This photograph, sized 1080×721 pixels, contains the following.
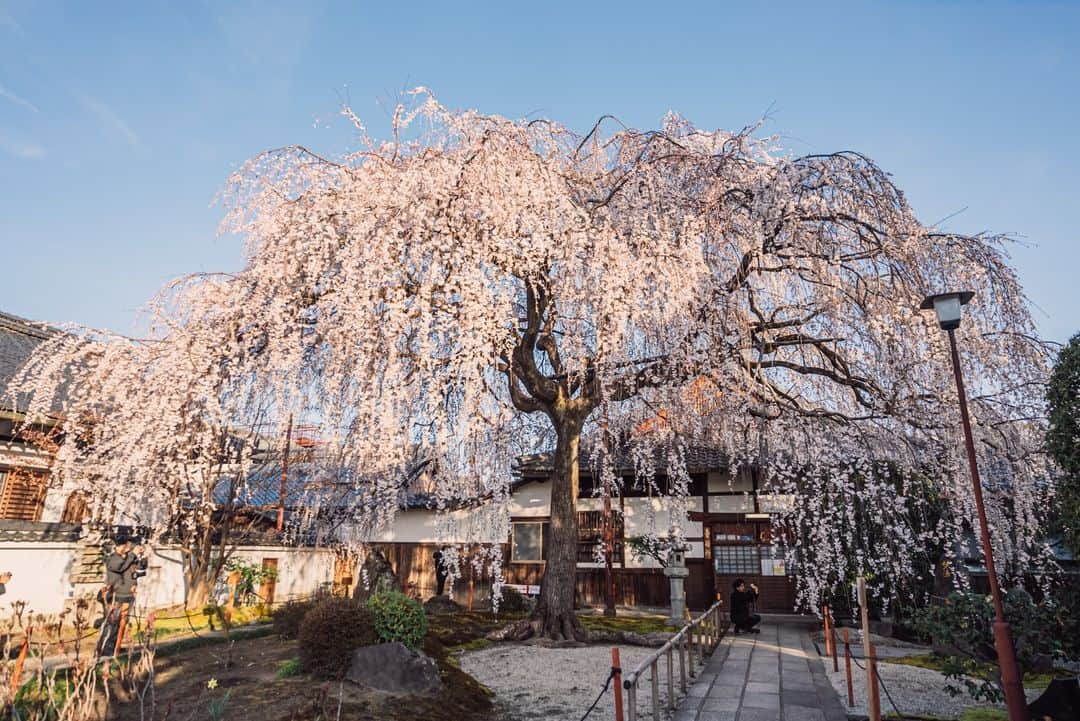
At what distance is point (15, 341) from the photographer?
15555 millimetres

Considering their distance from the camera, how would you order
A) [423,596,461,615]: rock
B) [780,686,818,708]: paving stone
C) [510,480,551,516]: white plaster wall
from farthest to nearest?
[510,480,551,516]: white plaster wall
[423,596,461,615]: rock
[780,686,818,708]: paving stone

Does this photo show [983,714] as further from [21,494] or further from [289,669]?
[21,494]

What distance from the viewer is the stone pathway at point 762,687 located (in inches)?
284

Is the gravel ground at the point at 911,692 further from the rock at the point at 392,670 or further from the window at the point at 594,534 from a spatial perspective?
→ the window at the point at 594,534

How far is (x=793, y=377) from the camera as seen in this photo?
11758 millimetres

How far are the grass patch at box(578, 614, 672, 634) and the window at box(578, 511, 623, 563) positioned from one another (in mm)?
3244

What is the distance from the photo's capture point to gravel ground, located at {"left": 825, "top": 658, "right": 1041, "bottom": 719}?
7590 millimetres

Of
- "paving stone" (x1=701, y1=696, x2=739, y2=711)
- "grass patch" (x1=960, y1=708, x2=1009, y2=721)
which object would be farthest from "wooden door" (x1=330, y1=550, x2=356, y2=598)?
"grass patch" (x1=960, y1=708, x2=1009, y2=721)

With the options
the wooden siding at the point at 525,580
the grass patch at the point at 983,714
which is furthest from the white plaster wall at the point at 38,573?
the grass patch at the point at 983,714

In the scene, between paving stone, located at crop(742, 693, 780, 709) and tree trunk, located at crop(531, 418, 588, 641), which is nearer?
paving stone, located at crop(742, 693, 780, 709)

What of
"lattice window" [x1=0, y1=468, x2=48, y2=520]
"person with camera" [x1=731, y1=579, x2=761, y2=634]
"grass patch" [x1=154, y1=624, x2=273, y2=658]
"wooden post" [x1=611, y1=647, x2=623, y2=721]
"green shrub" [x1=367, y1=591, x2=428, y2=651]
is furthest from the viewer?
"person with camera" [x1=731, y1=579, x2=761, y2=634]

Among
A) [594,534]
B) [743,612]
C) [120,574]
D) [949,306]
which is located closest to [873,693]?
[949,306]

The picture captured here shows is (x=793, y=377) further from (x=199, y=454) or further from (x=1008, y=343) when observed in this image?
(x=199, y=454)

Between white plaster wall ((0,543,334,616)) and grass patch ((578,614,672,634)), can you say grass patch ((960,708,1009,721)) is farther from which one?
white plaster wall ((0,543,334,616))
